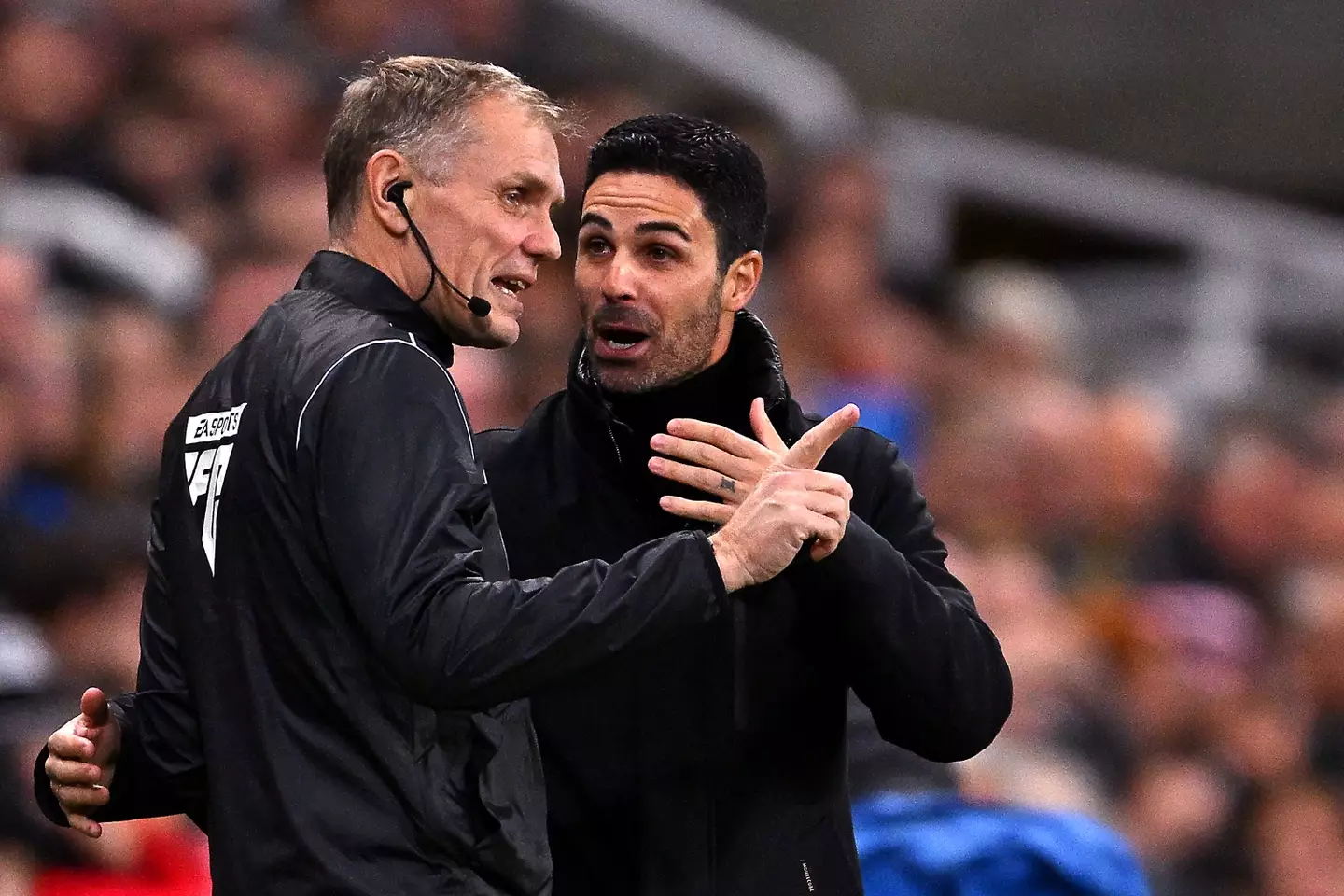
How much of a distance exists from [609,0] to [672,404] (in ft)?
16.5

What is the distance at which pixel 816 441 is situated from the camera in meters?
2.56

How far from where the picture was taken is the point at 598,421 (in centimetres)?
294

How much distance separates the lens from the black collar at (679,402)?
2918mm

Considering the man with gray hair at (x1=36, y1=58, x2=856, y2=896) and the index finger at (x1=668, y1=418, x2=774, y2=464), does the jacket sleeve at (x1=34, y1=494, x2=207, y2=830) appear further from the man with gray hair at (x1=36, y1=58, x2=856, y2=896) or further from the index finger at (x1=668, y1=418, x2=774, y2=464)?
the index finger at (x1=668, y1=418, x2=774, y2=464)

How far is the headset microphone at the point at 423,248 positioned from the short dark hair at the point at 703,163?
1.63 ft

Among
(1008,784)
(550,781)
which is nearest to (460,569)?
(550,781)

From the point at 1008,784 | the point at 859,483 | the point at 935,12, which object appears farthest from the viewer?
the point at 935,12

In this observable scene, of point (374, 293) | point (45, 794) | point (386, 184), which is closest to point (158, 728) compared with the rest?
point (45, 794)

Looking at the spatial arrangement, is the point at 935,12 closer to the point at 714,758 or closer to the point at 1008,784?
the point at 1008,784

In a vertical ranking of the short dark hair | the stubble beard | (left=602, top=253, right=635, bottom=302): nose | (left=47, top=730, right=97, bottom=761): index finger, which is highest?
the short dark hair

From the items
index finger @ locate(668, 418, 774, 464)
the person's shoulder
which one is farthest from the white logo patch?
the person's shoulder

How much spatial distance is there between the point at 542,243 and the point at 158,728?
2.47 feet

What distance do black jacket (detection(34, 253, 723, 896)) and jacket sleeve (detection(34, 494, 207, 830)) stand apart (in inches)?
3.5

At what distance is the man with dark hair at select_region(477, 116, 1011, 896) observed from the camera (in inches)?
110
